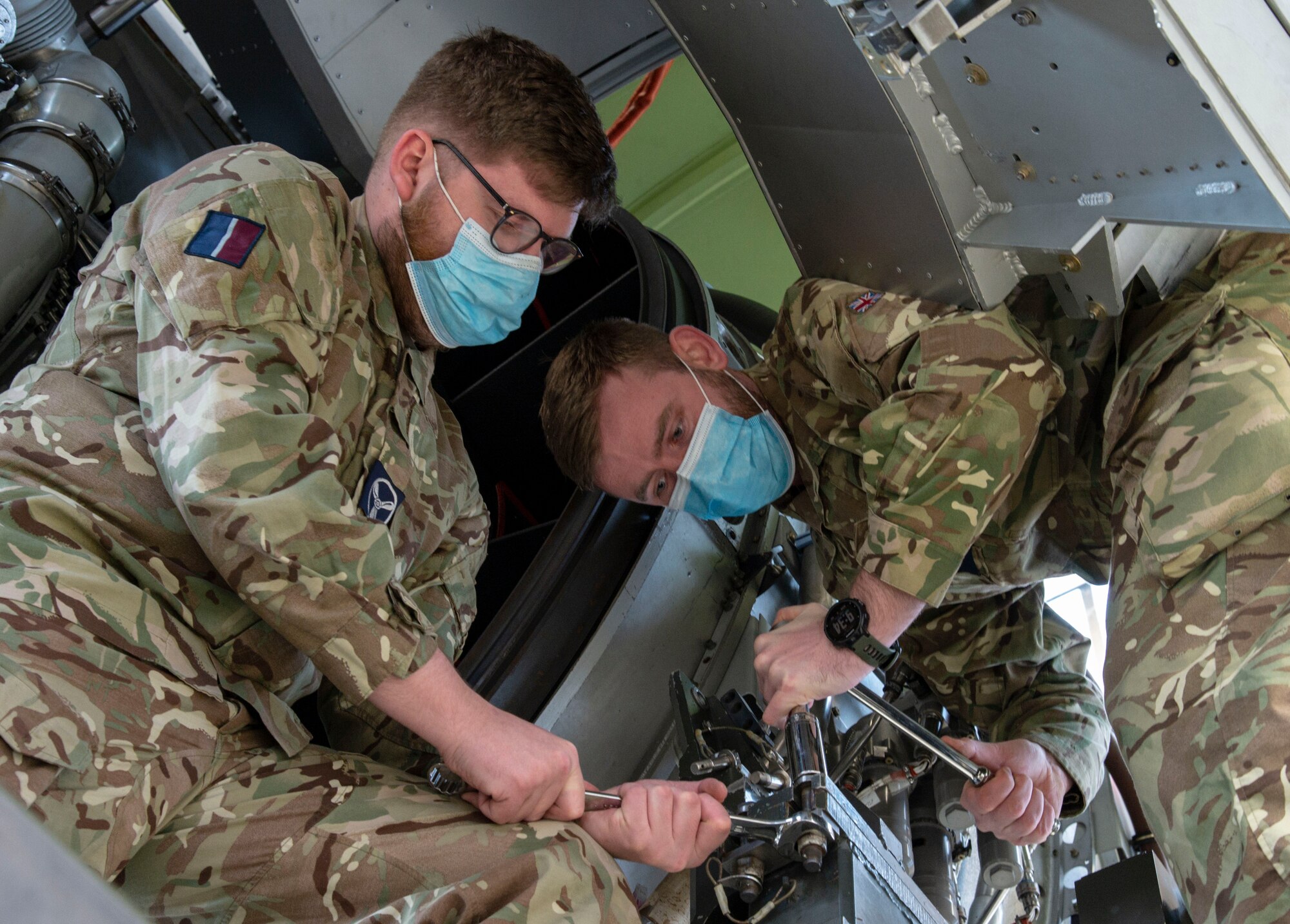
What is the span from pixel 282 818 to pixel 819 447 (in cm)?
139

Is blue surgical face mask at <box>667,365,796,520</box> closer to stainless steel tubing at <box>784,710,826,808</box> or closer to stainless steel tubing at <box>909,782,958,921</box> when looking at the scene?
stainless steel tubing at <box>784,710,826,808</box>

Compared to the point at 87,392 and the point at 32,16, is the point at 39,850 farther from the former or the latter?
the point at 32,16

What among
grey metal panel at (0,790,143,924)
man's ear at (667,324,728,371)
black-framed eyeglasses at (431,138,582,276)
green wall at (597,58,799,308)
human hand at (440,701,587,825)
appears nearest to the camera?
grey metal panel at (0,790,143,924)

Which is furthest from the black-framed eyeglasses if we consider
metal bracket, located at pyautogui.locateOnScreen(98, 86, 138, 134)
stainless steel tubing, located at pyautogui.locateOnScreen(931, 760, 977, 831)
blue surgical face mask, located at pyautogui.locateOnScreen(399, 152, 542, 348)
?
stainless steel tubing, located at pyautogui.locateOnScreen(931, 760, 977, 831)

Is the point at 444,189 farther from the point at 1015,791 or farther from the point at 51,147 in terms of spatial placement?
the point at 1015,791

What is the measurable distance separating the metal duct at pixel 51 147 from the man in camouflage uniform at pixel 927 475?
1.19 metres

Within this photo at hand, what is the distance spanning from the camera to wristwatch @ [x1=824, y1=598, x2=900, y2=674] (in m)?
1.98

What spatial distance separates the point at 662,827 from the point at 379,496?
69 cm

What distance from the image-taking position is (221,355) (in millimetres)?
1523

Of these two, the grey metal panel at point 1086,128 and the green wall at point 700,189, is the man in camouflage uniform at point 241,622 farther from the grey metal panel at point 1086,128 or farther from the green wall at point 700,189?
the green wall at point 700,189

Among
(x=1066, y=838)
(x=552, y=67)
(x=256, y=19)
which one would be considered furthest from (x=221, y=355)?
(x=1066, y=838)

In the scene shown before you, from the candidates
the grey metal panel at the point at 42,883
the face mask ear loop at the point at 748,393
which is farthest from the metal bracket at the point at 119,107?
the grey metal panel at the point at 42,883

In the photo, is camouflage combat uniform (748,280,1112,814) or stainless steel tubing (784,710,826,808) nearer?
stainless steel tubing (784,710,826,808)

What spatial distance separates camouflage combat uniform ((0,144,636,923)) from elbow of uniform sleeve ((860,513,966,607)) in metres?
0.78
